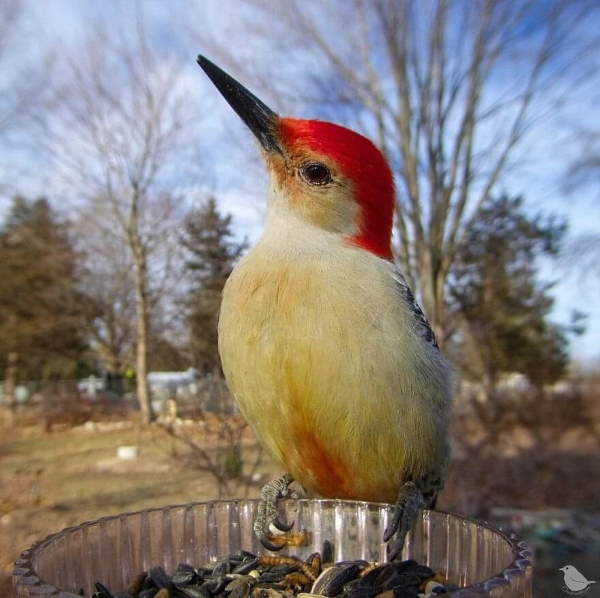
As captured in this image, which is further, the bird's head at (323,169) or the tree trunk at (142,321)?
the tree trunk at (142,321)

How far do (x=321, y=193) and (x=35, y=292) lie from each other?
1245 cm

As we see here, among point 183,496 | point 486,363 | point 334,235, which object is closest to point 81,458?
point 183,496

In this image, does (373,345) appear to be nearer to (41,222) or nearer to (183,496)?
(183,496)

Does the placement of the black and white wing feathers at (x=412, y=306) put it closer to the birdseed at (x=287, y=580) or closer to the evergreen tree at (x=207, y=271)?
the birdseed at (x=287, y=580)

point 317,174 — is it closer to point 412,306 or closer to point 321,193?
point 321,193

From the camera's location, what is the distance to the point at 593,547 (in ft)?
17.7

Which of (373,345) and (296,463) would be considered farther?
(296,463)

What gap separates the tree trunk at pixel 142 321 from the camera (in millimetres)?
6930

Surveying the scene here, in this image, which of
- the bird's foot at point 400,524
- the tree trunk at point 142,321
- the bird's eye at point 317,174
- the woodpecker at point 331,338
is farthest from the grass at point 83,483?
the bird's eye at point 317,174

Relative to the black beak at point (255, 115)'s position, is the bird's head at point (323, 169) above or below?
below

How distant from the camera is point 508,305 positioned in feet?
37.9

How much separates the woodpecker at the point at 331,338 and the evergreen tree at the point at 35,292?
11.3 meters

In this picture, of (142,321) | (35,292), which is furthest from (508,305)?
(35,292)

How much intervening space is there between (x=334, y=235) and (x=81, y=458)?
5613 mm
